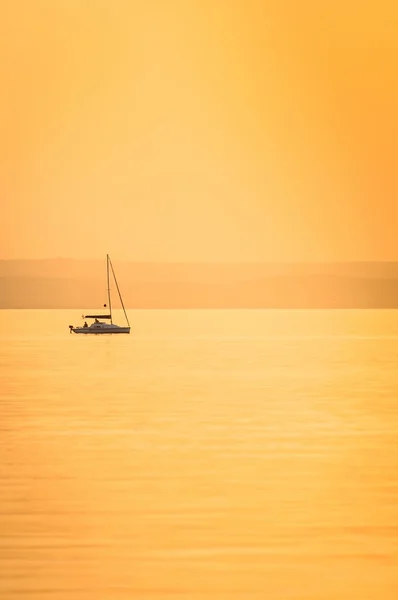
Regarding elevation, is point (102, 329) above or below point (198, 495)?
above

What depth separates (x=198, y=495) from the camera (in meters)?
12.1

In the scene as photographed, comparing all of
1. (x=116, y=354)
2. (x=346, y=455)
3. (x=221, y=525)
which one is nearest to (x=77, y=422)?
(x=346, y=455)

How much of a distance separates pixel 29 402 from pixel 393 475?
12673mm

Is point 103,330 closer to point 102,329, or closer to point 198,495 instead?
point 102,329

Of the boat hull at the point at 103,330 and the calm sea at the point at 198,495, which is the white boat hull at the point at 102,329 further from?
the calm sea at the point at 198,495

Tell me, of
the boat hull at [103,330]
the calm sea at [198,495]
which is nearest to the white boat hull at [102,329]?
the boat hull at [103,330]

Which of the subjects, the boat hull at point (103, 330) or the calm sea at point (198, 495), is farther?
the boat hull at point (103, 330)

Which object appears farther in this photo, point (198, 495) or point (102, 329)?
point (102, 329)

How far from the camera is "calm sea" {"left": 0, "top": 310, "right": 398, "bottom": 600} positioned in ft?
26.8

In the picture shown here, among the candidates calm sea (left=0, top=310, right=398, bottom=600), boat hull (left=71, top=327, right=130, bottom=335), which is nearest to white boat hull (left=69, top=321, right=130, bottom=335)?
boat hull (left=71, top=327, right=130, bottom=335)

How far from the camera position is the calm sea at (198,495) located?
8.18m

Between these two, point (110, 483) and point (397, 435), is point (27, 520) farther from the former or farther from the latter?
point (397, 435)

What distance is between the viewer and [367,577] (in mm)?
8266

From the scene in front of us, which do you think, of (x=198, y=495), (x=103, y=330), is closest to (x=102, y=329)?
(x=103, y=330)
